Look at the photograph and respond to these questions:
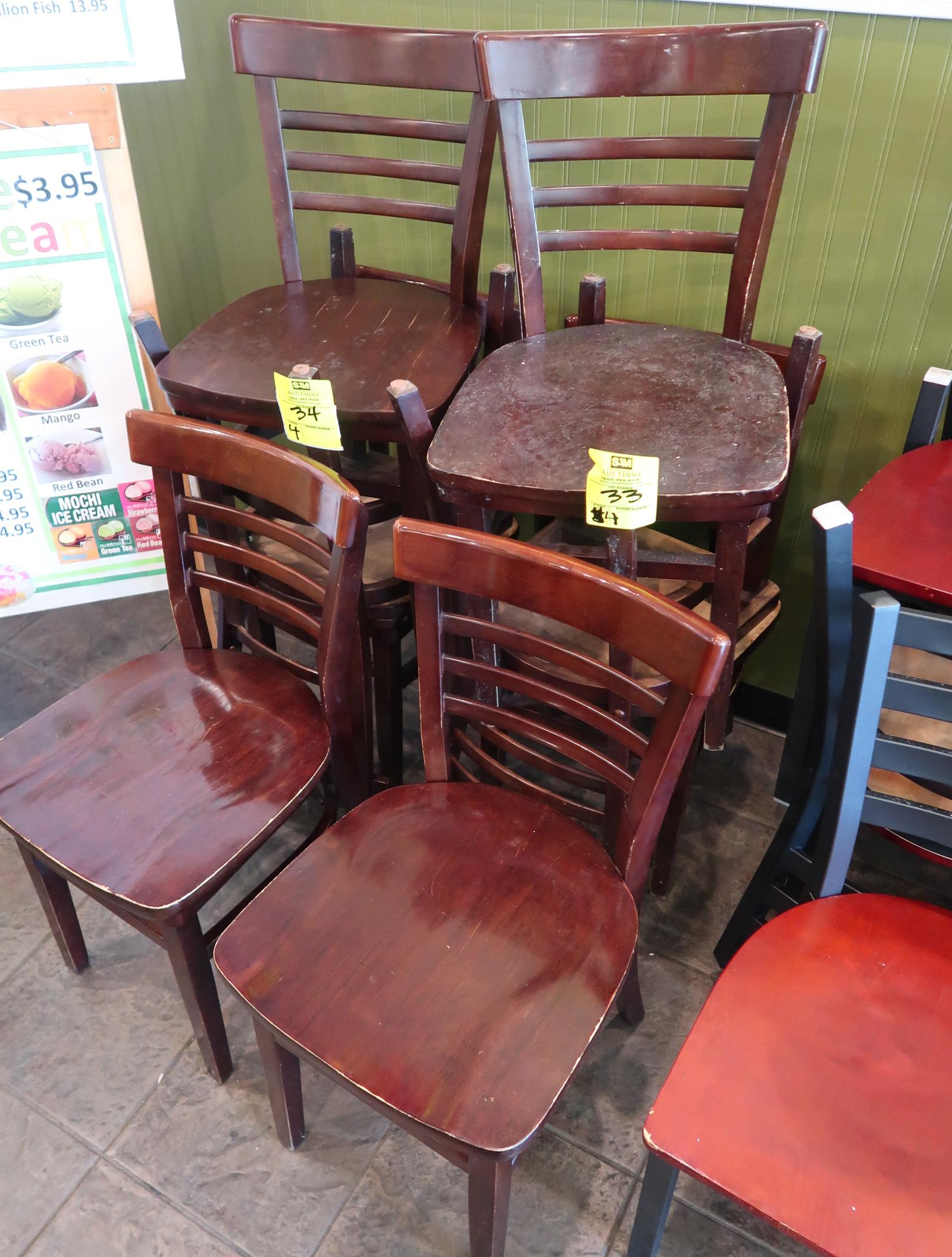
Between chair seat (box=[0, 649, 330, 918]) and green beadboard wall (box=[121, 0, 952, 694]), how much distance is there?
105 centimetres

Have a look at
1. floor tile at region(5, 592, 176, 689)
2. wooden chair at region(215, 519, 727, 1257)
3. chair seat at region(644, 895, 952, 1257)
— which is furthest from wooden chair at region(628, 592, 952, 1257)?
floor tile at region(5, 592, 176, 689)

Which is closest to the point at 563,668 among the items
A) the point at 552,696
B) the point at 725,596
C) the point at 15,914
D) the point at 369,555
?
the point at 552,696

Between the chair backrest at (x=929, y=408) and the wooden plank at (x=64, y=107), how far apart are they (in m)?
1.43

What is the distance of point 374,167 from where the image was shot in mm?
1777

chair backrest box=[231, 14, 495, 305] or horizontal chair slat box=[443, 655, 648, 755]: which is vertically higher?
chair backrest box=[231, 14, 495, 305]

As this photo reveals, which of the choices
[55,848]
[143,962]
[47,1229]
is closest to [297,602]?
[55,848]

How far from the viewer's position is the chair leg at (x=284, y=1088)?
1334 millimetres

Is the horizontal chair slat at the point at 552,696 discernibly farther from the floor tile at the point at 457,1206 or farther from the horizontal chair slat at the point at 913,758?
the floor tile at the point at 457,1206

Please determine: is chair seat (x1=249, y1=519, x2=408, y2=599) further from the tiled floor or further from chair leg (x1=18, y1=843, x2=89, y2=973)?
the tiled floor

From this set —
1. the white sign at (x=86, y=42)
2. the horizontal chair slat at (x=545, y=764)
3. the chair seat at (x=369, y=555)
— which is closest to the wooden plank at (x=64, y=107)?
the white sign at (x=86, y=42)

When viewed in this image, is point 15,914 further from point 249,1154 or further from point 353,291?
point 353,291

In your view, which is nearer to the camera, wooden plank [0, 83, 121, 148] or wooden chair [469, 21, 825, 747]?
wooden chair [469, 21, 825, 747]

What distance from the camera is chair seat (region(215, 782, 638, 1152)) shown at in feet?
3.49

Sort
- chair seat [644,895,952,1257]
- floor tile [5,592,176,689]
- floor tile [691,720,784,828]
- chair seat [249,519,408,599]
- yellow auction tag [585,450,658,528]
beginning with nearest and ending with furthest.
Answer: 1. chair seat [644,895,952,1257]
2. yellow auction tag [585,450,658,528]
3. chair seat [249,519,408,599]
4. floor tile [691,720,784,828]
5. floor tile [5,592,176,689]
